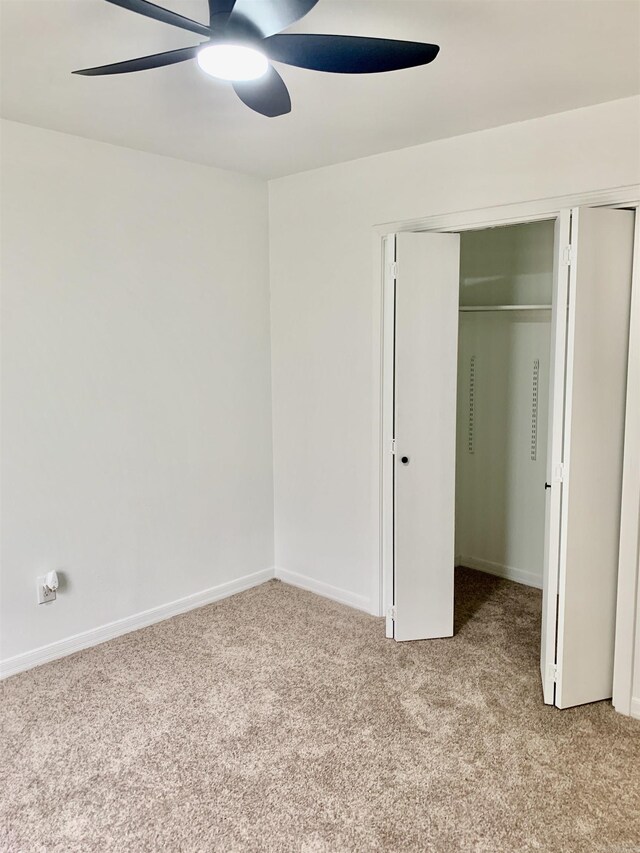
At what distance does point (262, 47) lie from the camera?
64.3 inches

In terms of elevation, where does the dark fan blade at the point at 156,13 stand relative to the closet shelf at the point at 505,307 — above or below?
above

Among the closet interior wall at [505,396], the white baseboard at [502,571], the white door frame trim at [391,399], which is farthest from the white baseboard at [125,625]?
the closet interior wall at [505,396]

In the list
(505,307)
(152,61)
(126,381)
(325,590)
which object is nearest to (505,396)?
(505,307)

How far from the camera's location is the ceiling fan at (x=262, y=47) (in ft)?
4.76

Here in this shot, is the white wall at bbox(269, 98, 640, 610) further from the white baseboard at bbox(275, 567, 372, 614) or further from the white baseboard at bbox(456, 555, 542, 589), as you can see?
the white baseboard at bbox(456, 555, 542, 589)

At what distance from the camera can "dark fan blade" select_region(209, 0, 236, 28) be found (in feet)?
4.97

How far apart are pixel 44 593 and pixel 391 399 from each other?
1.95 m

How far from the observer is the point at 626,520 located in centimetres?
259

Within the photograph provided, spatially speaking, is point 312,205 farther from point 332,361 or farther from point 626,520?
point 626,520

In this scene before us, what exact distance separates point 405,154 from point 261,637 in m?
2.58

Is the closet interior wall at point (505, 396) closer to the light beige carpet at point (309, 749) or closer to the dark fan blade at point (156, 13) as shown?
the light beige carpet at point (309, 749)

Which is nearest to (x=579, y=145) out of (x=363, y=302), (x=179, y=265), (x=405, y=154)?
(x=405, y=154)

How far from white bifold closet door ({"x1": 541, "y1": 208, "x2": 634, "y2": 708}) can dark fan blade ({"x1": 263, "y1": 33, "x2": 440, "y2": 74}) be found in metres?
1.09

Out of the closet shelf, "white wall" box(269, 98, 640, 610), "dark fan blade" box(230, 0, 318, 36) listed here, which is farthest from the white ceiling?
the closet shelf
